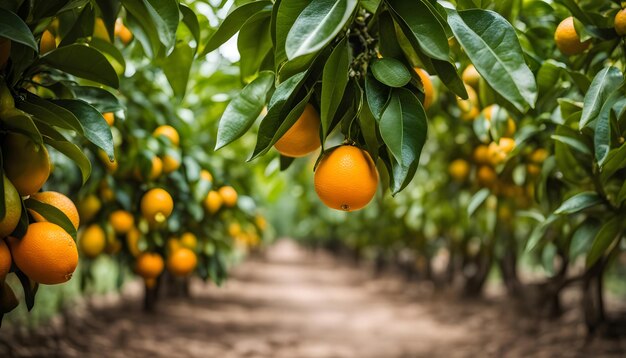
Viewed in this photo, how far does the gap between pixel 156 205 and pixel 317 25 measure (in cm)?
115

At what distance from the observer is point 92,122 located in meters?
1.18

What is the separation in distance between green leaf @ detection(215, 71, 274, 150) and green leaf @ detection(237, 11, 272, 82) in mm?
142

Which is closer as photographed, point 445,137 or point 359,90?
point 359,90

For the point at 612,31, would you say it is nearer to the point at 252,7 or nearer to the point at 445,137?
the point at 252,7

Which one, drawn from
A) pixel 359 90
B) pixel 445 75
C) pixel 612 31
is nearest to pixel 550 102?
pixel 612 31

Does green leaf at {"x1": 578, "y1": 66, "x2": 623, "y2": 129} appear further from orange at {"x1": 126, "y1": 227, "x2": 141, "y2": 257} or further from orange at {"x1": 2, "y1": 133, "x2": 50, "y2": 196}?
orange at {"x1": 126, "y1": 227, "x2": 141, "y2": 257}

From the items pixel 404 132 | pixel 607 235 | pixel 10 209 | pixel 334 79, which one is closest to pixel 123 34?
pixel 10 209

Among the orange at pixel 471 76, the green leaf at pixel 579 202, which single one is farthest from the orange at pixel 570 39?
the green leaf at pixel 579 202

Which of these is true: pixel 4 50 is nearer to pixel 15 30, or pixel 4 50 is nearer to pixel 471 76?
pixel 15 30

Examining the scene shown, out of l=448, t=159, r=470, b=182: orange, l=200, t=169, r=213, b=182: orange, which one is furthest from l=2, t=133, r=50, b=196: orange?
l=448, t=159, r=470, b=182: orange

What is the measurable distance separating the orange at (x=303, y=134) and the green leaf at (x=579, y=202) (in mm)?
783

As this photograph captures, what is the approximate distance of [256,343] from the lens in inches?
180

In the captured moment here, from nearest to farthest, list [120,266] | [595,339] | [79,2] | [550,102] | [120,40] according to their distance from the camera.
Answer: [79,2] < [550,102] < [120,40] < [120,266] < [595,339]

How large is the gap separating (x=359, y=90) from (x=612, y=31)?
821 millimetres
